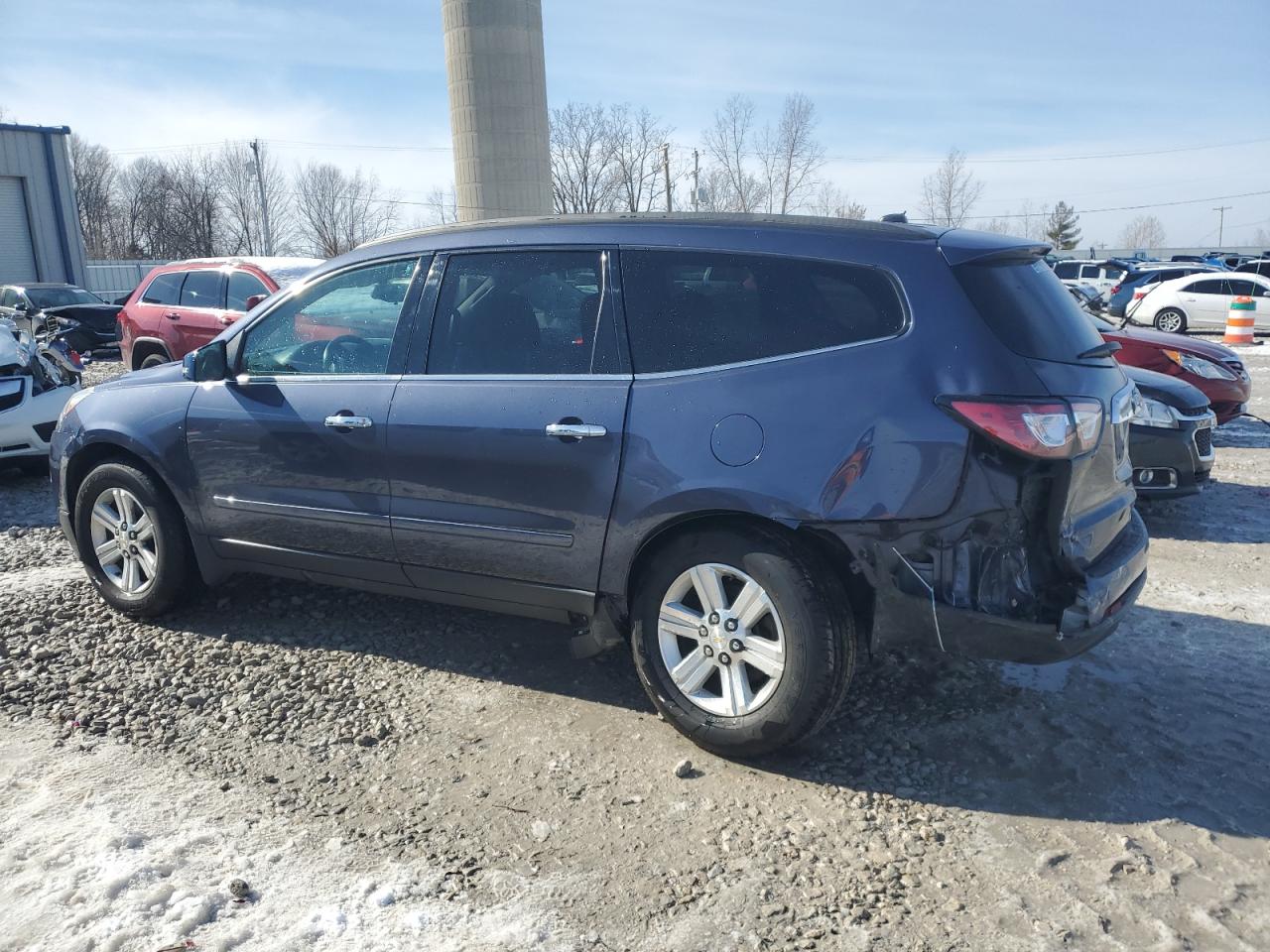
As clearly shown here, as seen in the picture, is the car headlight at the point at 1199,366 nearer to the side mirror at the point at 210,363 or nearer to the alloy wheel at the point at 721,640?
the alloy wheel at the point at 721,640

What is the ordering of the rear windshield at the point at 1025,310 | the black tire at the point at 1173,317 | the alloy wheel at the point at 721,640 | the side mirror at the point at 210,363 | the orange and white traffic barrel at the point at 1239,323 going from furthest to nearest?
1. the black tire at the point at 1173,317
2. the orange and white traffic barrel at the point at 1239,323
3. the side mirror at the point at 210,363
4. the alloy wheel at the point at 721,640
5. the rear windshield at the point at 1025,310

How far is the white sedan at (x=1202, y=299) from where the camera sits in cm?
2145

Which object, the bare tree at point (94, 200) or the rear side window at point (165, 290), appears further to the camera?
the bare tree at point (94, 200)

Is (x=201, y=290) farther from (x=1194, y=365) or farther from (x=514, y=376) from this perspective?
(x=1194, y=365)

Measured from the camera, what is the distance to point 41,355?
852cm

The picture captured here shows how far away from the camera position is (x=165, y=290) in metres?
11.6

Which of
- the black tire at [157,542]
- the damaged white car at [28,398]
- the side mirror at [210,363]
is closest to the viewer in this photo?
the side mirror at [210,363]

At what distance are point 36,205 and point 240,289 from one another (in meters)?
28.1

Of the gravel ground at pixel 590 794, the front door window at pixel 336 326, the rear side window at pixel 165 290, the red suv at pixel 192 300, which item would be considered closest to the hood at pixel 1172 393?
the gravel ground at pixel 590 794

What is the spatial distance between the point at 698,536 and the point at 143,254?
69.5 metres

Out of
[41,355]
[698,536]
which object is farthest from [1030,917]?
[41,355]

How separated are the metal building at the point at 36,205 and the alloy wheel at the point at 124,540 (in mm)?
34035

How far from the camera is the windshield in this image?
21594mm

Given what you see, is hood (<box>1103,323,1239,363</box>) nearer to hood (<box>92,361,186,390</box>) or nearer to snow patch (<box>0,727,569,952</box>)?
hood (<box>92,361,186,390</box>)
